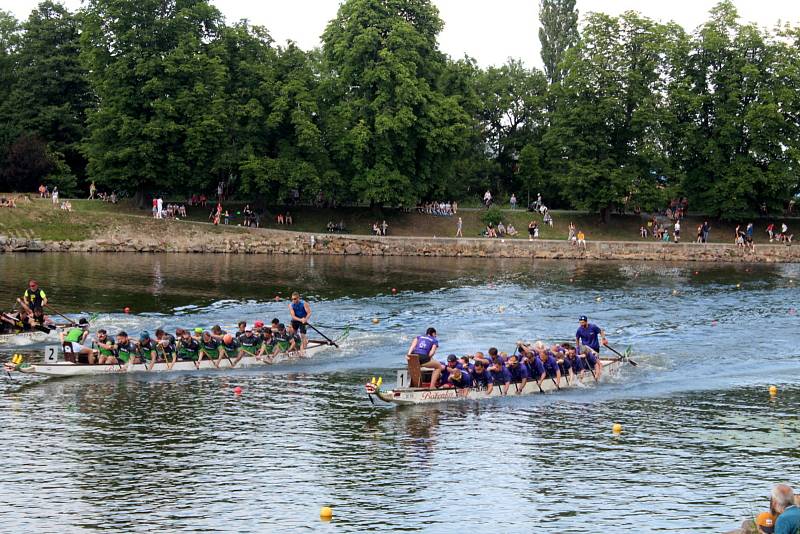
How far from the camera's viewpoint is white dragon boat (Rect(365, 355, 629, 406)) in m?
27.4

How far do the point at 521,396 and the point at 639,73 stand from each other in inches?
2403

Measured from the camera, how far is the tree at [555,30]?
10088cm

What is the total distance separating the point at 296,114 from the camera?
252 feet

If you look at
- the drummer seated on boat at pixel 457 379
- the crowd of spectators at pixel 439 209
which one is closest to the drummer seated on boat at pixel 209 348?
the drummer seated on boat at pixel 457 379

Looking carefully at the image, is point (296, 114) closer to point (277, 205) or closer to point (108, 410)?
point (277, 205)

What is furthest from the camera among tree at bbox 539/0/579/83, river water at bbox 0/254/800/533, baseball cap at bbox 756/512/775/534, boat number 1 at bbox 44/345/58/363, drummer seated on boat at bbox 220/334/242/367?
tree at bbox 539/0/579/83

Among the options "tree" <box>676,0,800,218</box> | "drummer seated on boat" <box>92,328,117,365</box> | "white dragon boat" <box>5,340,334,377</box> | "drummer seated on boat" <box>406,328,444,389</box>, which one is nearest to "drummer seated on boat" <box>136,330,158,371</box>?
"white dragon boat" <box>5,340,334,377</box>

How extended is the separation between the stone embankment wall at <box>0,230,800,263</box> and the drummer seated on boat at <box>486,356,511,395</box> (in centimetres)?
4536

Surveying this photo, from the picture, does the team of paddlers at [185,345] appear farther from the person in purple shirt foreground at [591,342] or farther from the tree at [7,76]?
the tree at [7,76]

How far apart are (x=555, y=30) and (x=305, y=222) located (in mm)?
38374

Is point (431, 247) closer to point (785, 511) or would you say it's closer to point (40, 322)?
point (40, 322)

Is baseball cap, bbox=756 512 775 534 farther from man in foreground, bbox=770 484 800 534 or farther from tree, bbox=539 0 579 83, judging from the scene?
tree, bbox=539 0 579 83

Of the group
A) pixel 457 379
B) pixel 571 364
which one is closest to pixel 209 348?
pixel 457 379

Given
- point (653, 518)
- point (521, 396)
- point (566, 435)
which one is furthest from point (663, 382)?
point (653, 518)
